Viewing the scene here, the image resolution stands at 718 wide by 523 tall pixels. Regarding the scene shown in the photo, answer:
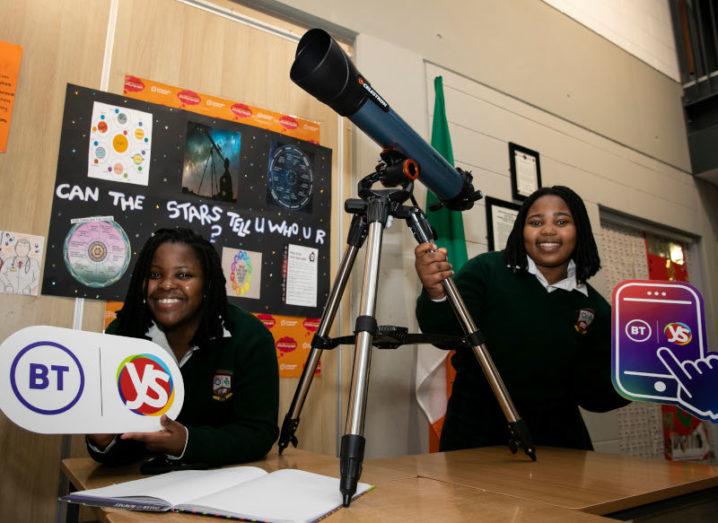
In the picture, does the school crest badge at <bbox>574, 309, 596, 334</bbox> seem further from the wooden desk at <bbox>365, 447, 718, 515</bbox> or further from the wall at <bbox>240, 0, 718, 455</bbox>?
the wall at <bbox>240, 0, 718, 455</bbox>

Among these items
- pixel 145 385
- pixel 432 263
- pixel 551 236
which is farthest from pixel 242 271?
pixel 551 236

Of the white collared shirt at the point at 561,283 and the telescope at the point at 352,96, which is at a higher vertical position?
the telescope at the point at 352,96

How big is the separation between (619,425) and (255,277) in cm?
237

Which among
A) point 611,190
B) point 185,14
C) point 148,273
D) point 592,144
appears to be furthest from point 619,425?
point 185,14

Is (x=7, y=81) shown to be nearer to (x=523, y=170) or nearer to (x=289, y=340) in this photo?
(x=289, y=340)

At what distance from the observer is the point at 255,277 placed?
5.52 feet

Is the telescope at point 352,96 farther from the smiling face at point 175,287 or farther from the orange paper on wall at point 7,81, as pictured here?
the orange paper on wall at point 7,81

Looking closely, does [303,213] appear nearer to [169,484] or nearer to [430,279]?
[430,279]

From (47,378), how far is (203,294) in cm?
43

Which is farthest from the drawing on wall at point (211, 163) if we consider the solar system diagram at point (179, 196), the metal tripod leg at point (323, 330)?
the metal tripod leg at point (323, 330)

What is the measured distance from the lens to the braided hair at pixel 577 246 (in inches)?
55.4

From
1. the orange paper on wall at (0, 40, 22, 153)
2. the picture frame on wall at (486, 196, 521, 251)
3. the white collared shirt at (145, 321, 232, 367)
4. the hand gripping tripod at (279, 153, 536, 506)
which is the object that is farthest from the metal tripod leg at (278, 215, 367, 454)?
the picture frame on wall at (486, 196, 521, 251)

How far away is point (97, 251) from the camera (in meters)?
1.43

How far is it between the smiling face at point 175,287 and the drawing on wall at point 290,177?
0.64 metres
